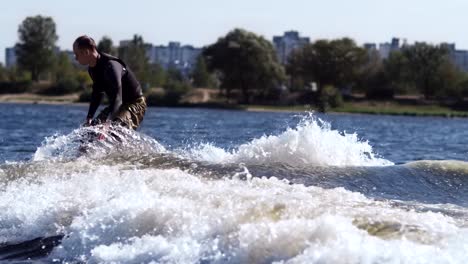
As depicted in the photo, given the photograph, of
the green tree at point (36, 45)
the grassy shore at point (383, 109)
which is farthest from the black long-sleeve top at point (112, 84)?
the green tree at point (36, 45)

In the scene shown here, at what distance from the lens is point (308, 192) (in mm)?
9234

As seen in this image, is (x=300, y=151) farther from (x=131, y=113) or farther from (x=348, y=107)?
(x=348, y=107)

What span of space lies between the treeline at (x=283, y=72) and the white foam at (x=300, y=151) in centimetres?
7996

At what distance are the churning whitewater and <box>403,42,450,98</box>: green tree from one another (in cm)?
10241

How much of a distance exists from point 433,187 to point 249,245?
5.59m

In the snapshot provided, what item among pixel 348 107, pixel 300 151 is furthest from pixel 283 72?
pixel 300 151

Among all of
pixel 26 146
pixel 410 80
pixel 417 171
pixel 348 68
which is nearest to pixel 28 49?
pixel 348 68

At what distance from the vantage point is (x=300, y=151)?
13.3 metres

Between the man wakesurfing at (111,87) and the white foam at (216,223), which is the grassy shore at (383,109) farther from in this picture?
the white foam at (216,223)

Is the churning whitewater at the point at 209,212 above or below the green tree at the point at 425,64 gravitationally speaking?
below

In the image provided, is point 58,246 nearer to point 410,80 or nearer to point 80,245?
point 80,245

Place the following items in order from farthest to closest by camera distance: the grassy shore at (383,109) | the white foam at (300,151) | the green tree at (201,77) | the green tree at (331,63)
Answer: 1. the green tree at (201,77)
2. the green tree at (331,63)
3. the grassy shore at (383,109)
4. the white foam at (300,151)

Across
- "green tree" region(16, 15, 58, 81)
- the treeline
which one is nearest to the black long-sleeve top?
the treeline

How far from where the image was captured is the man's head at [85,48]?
12492 mm
